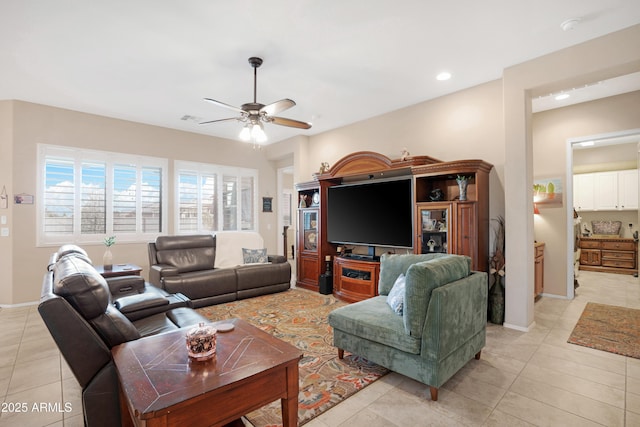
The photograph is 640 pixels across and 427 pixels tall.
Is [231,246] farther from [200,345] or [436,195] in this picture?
[200,345]

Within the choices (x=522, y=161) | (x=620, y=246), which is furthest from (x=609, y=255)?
(x=522, y=161)

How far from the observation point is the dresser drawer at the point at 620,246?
Answer: 6.62 m

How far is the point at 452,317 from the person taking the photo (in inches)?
88.4

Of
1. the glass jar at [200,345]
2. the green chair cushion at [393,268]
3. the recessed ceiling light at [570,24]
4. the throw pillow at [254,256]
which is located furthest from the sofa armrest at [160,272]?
the recessed ceiling light at [570,24]

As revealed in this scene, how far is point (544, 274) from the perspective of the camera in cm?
498

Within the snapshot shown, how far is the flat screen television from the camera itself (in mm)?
4375

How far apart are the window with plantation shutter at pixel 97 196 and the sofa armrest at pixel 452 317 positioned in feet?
17.4

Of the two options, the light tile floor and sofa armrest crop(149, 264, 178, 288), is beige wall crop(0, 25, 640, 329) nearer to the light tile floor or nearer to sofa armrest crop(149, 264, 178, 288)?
the light tile floor

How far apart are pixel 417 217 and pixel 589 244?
5874 mm

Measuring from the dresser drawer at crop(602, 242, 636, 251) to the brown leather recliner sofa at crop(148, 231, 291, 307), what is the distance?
715cm

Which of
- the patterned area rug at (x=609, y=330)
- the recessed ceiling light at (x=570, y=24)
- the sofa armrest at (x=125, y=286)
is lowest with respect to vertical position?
the patterned area rug at (x=609, y=330)

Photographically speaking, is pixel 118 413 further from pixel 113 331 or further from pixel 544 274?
pixel 544 274

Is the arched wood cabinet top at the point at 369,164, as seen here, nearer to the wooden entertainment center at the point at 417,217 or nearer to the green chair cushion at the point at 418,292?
the wooden entertainment center at the point at 417,217

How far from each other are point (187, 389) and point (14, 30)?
3623mm
